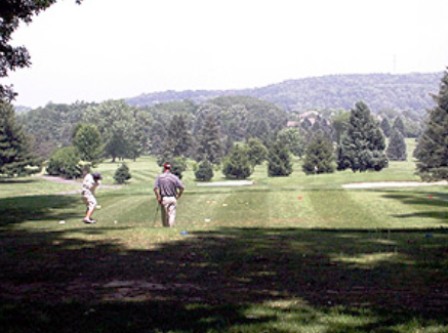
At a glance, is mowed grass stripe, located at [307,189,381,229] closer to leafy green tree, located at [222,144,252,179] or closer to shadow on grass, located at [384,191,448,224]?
shadow on grass, located at [384,191,448,224]

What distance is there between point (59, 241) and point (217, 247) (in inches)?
139

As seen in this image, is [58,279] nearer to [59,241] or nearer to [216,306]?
[216,306]

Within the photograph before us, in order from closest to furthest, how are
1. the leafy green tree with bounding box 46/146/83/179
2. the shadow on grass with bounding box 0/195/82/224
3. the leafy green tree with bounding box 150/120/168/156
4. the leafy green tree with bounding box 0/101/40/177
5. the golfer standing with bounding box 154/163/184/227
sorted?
the golfer standing with bounding box 154/163/184/227 < the shadow on grass with bounding box 0/195/82/224 < the leafy green tree with bounding box 0/101/40/177 < the leafy green tree with bounding box 46/146/83/179 < the leafy green tree with bounding box 150/120/168/156

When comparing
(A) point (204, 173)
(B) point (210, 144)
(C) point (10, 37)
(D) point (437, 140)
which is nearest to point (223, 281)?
(C) point (10, 37)

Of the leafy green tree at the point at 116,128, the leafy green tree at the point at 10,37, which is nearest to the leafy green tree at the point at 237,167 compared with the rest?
the leafy green tree at the point at 116,128

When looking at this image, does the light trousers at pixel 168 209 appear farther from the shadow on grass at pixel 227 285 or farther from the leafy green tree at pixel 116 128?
the leafy green tree at pixel 116 128

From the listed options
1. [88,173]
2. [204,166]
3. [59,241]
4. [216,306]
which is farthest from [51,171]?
[216,306]

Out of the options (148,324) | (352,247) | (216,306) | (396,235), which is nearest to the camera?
(148,324)

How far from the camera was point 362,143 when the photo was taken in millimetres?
84875

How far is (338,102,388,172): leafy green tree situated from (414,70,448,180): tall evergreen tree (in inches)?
870

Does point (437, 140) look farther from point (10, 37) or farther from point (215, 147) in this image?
point (215, 147)

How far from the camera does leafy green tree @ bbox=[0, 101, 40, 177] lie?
230 ft

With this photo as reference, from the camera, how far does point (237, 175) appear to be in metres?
89.0

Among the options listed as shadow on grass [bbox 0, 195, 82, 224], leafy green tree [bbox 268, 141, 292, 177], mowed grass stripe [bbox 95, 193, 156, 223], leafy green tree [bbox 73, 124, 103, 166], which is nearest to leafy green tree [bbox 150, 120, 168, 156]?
leafy green tree [bbox 73, 124, 103, 166]
